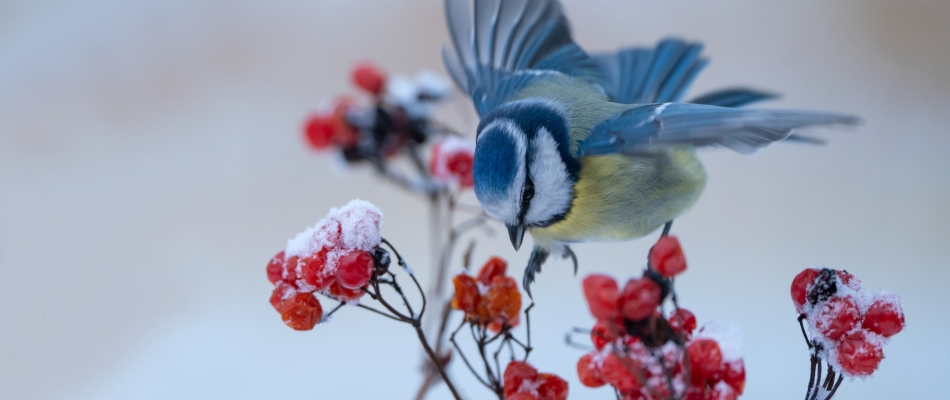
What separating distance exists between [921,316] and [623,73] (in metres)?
→ 0.58

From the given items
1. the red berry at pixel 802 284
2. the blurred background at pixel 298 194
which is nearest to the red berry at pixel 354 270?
the red berry at pixel 802 284

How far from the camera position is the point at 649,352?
1.02 feet

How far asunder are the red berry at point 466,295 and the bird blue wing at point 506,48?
256 millimetres

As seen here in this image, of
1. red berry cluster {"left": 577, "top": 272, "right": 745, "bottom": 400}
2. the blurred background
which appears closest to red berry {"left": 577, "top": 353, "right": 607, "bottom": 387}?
red berry cluster {"left": 577, "top": 272, "right": 745, "bottom": 400}

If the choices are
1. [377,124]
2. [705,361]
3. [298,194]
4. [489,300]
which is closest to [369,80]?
[377,124]

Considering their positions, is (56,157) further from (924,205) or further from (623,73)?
(924,205)

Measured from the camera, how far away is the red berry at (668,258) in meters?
0.31

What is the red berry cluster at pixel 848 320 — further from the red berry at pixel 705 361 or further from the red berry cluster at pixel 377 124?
the red berry cluster at pixel 377 124

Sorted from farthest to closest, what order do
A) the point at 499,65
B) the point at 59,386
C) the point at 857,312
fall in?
the point at 59,386 → the point at 499,65 → the point at 857,312

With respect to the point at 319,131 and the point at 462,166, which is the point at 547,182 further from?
the point at 319,131

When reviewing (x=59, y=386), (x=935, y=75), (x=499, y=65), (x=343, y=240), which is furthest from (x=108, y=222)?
(x=935, y=75)

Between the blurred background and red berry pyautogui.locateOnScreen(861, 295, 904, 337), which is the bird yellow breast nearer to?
red berry pyautogui.locateOnScreen(861, 295, 904, 337)

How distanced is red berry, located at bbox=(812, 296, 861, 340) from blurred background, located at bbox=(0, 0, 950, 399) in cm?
53

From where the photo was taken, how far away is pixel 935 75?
112 cm
